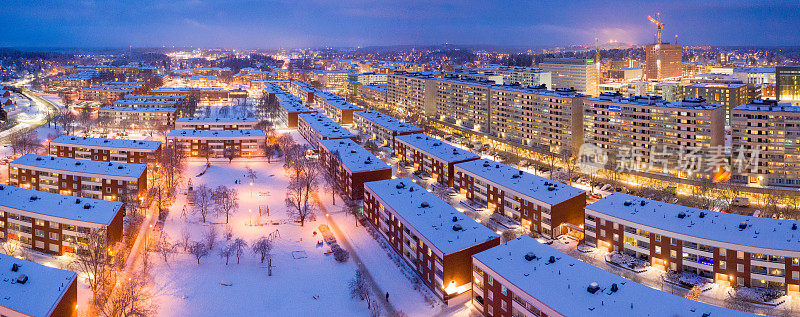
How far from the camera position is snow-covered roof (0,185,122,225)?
16.8 metres

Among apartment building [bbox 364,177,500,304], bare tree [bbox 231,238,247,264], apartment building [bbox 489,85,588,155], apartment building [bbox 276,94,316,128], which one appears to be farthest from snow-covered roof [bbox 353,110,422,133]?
bare tree [bbox 231,238,247,264]

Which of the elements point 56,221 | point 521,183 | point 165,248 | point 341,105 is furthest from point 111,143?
point 521,183

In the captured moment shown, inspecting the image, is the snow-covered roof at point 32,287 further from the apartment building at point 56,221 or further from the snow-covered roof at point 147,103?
the snow-covered roof at point 147,103

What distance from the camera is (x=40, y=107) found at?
5256cm

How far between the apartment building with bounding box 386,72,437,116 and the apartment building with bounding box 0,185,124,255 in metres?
31.0

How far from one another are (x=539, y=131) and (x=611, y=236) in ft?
51.5

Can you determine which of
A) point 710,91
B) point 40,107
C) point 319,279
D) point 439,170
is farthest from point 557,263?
point 40,107

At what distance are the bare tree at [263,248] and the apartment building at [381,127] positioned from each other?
1590 cm

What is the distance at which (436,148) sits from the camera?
89.2 feet

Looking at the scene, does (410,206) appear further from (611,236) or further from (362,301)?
(611,236)

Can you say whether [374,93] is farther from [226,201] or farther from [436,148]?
[226,201]

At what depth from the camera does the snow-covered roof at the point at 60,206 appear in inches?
662

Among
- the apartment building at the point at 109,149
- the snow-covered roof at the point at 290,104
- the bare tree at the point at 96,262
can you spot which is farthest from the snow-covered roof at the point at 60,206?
the snow-covered roof at the point at 290,104

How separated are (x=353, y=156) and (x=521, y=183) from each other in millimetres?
Answer: 8628
